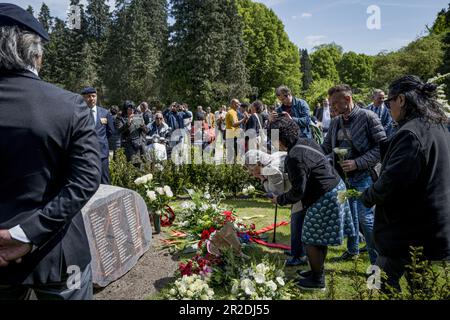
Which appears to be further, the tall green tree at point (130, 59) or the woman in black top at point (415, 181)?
the tall green tree at point (130, 59)

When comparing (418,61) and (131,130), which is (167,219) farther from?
(418,61)

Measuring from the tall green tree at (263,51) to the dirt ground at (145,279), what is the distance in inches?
1605

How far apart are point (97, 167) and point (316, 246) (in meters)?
2.68

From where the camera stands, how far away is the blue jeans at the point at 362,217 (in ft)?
14.0

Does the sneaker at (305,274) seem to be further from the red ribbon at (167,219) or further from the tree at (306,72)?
the tree at (306,72)

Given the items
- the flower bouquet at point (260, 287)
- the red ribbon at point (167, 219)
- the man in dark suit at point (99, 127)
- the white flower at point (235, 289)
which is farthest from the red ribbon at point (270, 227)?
the white flower at point (235, 289)

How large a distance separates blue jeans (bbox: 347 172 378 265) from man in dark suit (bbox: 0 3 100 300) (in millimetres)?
3250

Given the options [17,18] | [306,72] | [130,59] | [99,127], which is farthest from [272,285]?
[306,72]

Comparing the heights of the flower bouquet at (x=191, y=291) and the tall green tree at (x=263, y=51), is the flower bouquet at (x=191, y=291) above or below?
below

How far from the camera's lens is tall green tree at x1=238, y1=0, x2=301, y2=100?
4538cm

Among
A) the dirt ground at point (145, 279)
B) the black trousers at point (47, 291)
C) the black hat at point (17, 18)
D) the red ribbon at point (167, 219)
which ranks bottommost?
the dirt ground at point (145, 279)

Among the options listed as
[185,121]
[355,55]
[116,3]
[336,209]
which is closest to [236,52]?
[116,3]

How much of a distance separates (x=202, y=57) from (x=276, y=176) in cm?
3293

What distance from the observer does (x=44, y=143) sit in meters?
1.79
